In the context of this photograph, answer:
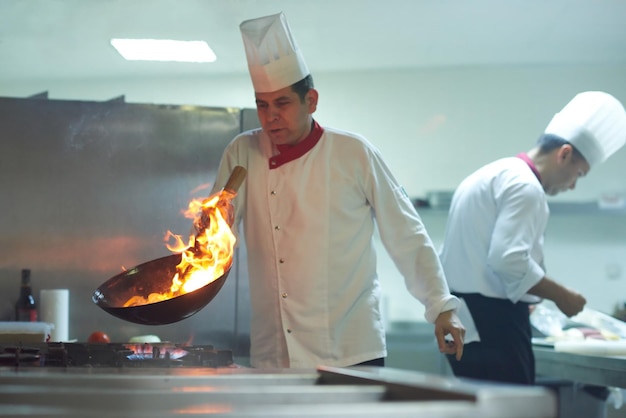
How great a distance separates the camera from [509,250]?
277 centimetres

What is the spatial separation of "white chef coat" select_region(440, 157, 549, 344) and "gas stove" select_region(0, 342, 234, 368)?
1.39 metres

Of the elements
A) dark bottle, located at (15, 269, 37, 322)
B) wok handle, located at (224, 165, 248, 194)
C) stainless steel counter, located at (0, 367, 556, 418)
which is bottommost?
stainless steel counter, located at (0, 367, 556, 418)

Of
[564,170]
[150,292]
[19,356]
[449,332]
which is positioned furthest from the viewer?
[564,170]

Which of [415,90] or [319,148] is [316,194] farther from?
[415,90]

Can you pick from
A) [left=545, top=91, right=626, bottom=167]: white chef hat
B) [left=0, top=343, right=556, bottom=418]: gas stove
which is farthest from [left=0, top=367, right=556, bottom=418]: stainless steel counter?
[left=545, top=91, right=626, bottom=167]: white chef hat

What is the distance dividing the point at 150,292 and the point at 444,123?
163 inches

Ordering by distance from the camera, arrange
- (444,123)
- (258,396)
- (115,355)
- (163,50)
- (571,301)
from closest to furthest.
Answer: (258,396), (115,355), (571,301), (163,50), (444,123)

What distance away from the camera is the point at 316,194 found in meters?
2.21

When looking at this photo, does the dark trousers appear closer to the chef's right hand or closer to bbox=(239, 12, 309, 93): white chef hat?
the chef's right hand

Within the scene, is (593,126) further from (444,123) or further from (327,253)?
(444,123)

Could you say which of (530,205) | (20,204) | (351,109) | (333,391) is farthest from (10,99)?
(351,109)

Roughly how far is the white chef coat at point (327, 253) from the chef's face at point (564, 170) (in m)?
1.05

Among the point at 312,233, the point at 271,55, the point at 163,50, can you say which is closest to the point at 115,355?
the point at 312,233

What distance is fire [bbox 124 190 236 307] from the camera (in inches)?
76.0
